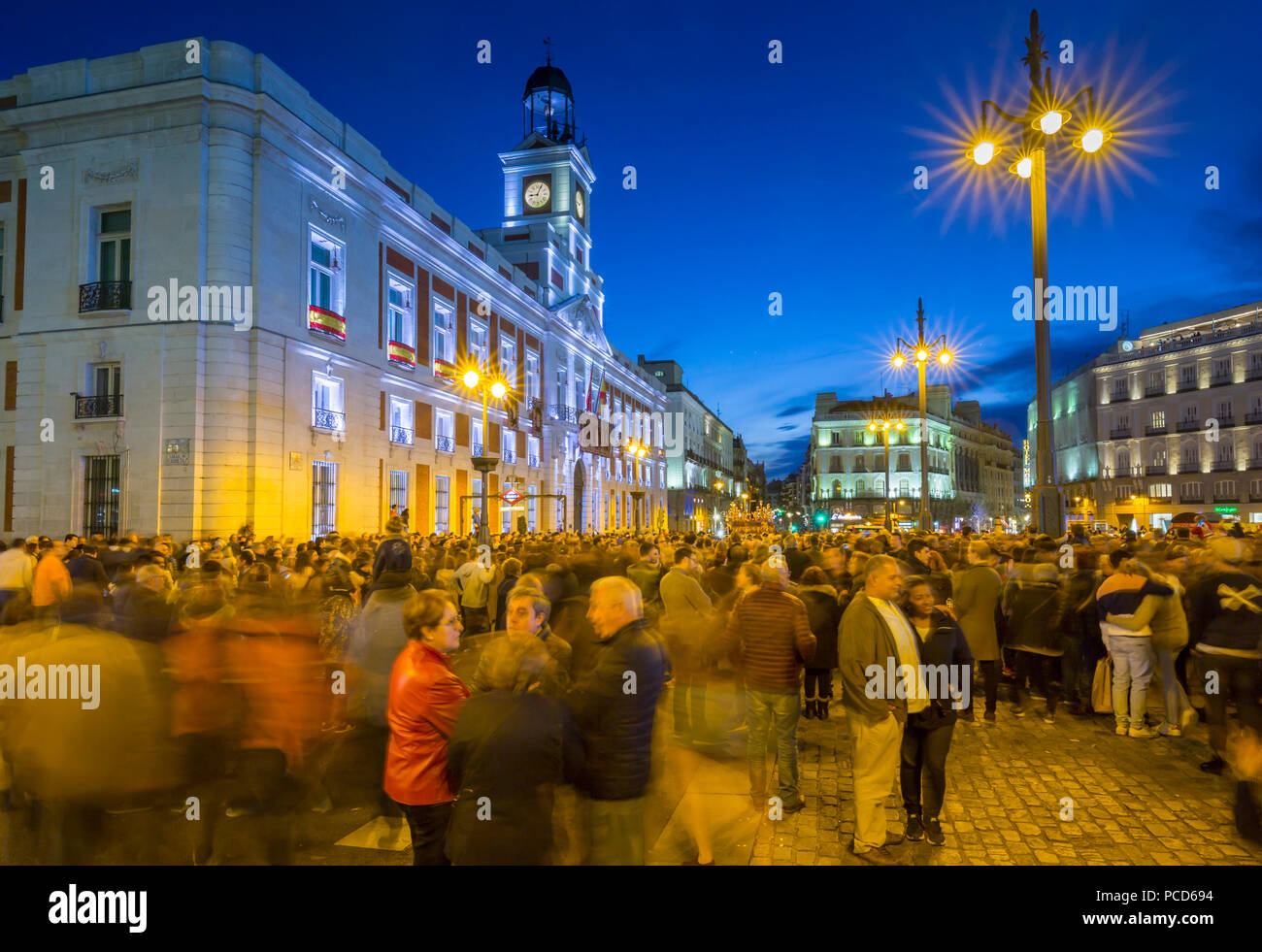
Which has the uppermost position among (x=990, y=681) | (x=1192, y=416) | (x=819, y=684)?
(x=1192, y=416)

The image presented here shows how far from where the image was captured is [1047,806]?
563 cm

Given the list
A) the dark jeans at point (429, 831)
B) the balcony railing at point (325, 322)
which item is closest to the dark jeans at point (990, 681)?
the dark jeans at point (429, 831)

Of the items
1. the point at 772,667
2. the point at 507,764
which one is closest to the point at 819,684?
the point at 772,667

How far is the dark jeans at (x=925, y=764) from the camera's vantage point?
500 cm

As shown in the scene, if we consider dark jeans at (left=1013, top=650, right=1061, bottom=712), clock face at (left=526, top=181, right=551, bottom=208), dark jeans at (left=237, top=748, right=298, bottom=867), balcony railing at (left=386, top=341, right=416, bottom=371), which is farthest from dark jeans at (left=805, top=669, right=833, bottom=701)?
clock face at (left=526, top=181, right=551, bottom=208)

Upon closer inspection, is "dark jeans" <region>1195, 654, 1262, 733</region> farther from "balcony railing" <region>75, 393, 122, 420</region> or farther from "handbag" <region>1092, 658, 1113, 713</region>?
"balcony railing" <region>75, 393, 122, 420</region>

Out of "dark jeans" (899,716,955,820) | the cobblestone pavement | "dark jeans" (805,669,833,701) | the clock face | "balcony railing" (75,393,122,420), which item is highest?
the clock face

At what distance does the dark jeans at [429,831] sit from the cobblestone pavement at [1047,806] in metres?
2.17

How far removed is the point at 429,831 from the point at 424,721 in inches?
22.6

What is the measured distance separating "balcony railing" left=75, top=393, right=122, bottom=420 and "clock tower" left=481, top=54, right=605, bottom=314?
80.7 feet

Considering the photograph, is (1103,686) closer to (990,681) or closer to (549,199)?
(990,681)

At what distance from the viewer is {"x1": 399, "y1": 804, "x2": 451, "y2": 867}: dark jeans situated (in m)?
3.63

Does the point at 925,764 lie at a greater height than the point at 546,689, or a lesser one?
lesser

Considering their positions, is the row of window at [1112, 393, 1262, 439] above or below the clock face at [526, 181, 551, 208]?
below
